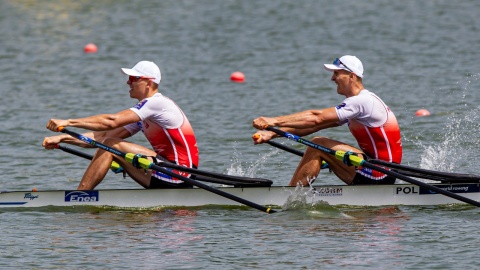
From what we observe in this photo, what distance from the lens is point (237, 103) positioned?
71.2 ft

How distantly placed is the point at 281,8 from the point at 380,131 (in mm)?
24924

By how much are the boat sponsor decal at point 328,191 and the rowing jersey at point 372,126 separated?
0.33 meters

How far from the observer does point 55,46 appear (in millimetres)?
30109

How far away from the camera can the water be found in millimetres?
11328

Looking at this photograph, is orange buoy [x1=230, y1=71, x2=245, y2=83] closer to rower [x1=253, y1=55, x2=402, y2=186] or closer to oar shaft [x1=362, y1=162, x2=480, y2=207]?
rower [x1=253, y1=55, x2=402, y2=186]

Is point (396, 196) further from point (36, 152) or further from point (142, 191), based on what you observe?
point (36, 152)

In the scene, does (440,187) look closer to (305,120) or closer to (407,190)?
(407,190)

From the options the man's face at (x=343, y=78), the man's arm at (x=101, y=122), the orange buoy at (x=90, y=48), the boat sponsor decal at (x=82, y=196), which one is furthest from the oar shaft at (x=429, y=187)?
the orange buoy at (x=90, y=48)

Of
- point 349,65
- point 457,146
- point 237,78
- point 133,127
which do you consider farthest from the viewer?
point 237,78

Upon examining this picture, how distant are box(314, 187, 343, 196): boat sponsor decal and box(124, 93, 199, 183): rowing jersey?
4.77 ft

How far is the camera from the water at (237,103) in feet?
37.2

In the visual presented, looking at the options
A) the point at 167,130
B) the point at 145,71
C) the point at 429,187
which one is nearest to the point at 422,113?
the point at 429,187

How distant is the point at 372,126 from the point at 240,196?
5.56 ft

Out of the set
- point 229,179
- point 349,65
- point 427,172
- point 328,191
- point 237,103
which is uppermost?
point 237,103
